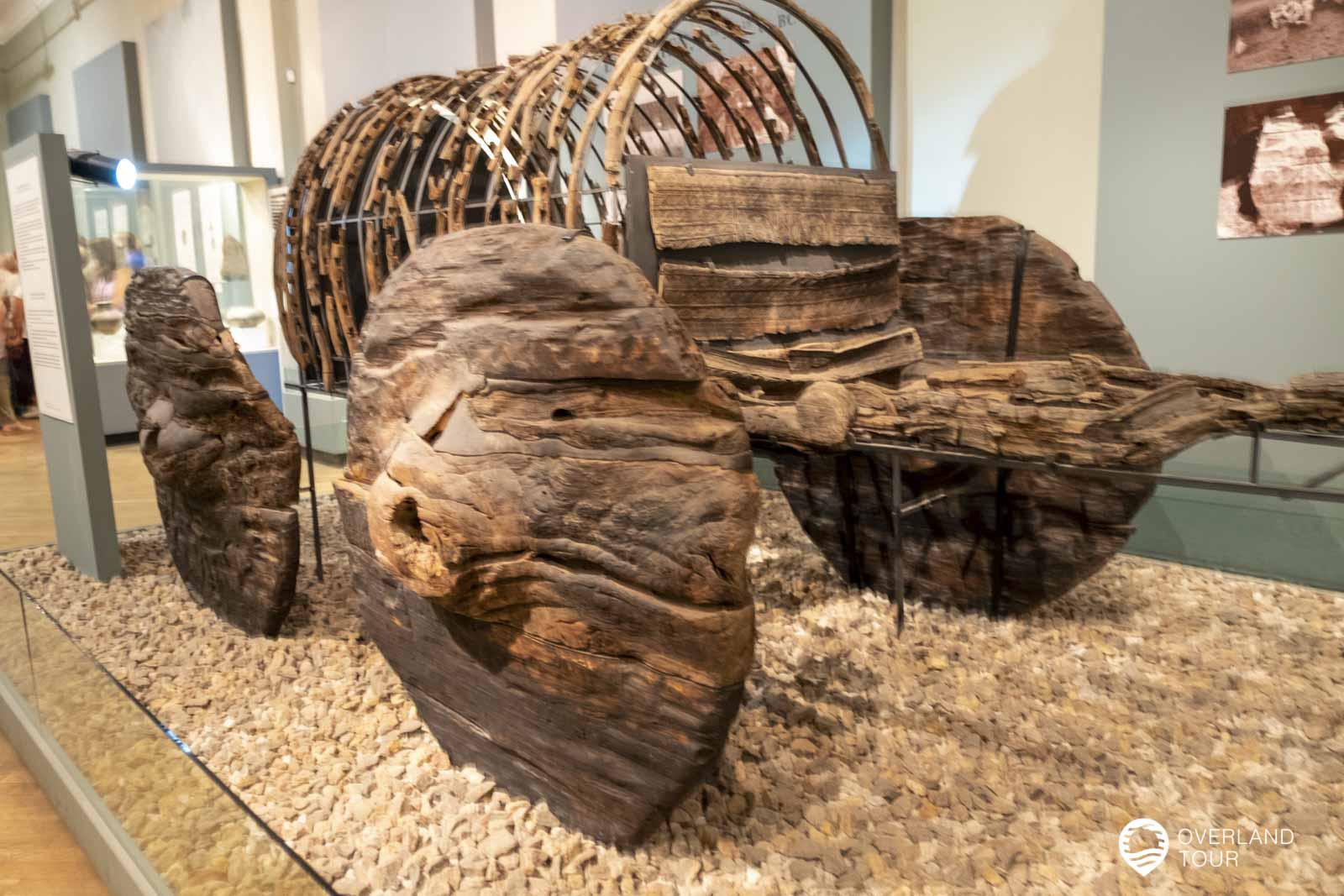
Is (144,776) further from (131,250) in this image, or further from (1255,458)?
(131,250)

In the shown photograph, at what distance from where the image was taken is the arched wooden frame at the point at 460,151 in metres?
2.83

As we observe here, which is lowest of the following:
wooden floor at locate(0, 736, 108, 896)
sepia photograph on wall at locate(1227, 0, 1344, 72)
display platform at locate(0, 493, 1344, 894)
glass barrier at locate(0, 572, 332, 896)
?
wooden floor at locate(0, 736, 108, 896)

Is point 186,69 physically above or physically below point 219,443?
above

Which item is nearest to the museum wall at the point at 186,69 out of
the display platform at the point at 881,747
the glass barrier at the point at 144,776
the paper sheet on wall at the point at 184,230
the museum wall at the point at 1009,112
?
the paper sheet on wall at the point at 184,230

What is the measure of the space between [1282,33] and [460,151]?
293 centimetres

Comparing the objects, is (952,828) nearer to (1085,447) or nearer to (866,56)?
(1085,447)

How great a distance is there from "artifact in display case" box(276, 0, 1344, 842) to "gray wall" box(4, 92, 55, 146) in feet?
9.21

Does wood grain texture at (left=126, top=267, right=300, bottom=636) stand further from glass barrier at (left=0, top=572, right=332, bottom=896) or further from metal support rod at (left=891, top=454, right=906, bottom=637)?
metal support rod at (left=891, top=454, right=906, bottom=637)

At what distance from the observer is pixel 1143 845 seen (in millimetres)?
1915

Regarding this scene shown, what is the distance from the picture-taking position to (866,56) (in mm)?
4008

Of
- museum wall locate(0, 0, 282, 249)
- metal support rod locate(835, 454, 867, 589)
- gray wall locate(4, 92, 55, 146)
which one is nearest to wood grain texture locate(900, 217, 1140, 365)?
metal support rod locate(835, 454, 867, 589)

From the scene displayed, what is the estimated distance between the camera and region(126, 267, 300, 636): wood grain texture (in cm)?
307

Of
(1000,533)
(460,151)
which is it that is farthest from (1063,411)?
(460,151)

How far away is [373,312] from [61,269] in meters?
2.18
